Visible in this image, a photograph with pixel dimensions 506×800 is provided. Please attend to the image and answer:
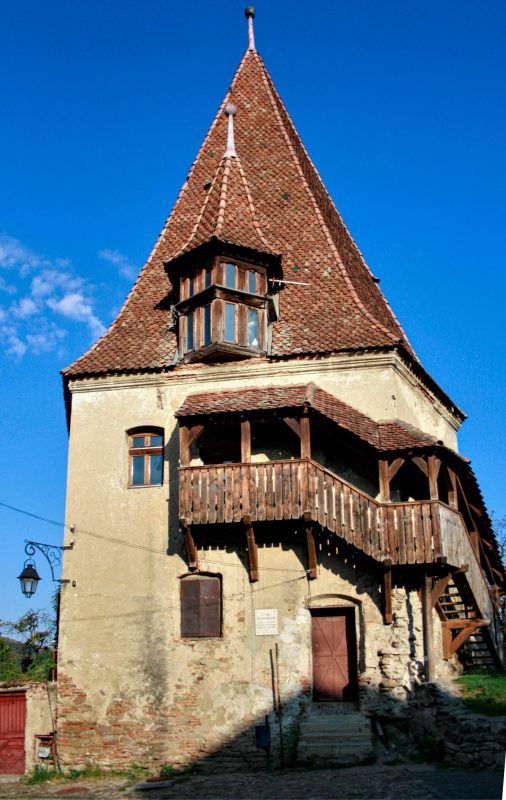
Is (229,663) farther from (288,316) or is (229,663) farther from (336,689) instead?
(288,316)

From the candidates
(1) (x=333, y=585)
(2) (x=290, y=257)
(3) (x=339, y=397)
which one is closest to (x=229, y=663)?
(1) (x=333, y=585)

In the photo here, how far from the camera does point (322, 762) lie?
57.7 ft

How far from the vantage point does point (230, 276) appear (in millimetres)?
21531

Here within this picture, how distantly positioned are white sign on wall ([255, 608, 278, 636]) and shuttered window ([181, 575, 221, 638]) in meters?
0.86

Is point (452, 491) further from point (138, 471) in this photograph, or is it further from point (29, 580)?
point (29, 580)

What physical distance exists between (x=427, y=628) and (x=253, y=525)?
4.01m

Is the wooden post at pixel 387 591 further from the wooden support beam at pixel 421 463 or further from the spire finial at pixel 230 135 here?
the spire finial at pixel 230 135

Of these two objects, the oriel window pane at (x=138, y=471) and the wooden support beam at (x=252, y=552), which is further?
the oriel window pane at (x=138, y=471)

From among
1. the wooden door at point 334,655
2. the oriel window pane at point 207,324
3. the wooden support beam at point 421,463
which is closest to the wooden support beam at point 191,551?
the wooden door at point 334,655

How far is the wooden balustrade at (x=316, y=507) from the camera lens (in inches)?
721

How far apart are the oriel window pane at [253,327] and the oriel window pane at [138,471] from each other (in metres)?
3.66

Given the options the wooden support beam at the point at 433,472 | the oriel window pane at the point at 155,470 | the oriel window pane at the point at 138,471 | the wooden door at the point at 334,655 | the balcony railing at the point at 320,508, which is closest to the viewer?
the balcony railing at the point at 320,508

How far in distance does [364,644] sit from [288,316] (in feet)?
25.8

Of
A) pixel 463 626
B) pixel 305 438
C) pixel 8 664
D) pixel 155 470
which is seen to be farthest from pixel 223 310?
pixel 8 664
